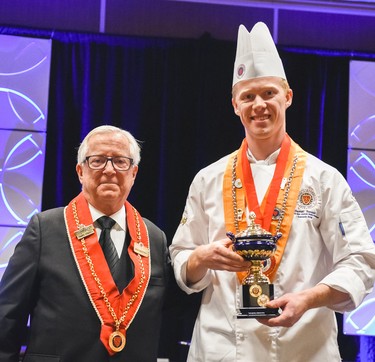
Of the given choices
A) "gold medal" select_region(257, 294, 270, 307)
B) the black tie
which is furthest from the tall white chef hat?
"gold medal" select_region(257, 294, 270, 307)

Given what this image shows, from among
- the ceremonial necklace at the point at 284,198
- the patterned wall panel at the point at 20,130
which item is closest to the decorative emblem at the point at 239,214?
the ceremonial necklace at the point at 284,198

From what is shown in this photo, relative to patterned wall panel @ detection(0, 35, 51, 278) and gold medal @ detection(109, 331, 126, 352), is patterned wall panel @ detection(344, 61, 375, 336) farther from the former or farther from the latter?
gold medal @ detection(109, 331, 126, 352)

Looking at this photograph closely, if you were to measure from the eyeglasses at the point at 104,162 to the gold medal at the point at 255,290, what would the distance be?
2.25ft

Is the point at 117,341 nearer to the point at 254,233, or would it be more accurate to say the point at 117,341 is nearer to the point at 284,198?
the point at 254,233

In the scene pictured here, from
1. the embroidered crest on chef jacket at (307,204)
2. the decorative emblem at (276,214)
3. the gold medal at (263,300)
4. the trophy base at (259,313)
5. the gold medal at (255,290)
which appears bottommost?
the trophy base at (259,313)

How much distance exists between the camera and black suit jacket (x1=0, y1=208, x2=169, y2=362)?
240cm

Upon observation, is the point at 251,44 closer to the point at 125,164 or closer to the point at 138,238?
the point at 125,164

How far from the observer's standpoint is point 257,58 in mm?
2652

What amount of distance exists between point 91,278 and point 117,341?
24 cm

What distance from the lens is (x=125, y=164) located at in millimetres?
2652

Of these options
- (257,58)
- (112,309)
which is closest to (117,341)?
(112,309)

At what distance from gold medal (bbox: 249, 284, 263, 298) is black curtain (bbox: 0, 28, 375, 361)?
2035 mm

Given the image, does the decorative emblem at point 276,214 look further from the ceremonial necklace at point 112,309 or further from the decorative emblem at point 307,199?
the ceremonial necklace at point 112,309

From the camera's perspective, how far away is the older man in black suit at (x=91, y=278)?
7.90 ft
